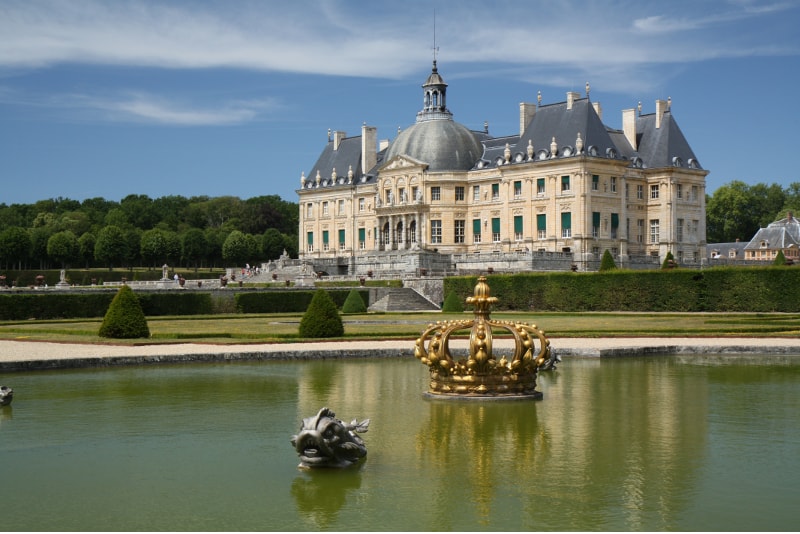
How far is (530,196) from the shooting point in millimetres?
65438

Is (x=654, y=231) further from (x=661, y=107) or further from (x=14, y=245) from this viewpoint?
(x=14, y=245)

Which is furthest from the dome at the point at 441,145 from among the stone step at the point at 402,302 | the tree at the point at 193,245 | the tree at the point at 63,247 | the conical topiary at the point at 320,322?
the conical topiary at the point at 320,322

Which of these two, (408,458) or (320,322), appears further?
(320,322)

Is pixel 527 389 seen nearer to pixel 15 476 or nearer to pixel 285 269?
pixel 15 476

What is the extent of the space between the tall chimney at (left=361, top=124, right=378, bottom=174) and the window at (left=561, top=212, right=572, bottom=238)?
64.3ft

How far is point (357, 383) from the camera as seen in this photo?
16969mm

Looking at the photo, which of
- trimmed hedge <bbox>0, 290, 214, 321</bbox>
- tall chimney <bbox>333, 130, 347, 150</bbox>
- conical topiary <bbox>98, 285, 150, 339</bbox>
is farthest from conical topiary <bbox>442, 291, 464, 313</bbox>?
tall chimney <bbox>333, 130, 347, 150</bbox>

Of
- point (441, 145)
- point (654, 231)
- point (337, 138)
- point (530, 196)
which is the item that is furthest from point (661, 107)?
point (337, 138)

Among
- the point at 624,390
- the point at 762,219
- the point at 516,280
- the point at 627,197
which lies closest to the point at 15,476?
the point at 624,390

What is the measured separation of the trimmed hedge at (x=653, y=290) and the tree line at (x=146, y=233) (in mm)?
45664

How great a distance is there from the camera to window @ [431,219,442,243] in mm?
70125

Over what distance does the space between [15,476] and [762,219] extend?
345ft

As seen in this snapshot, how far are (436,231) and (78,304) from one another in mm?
35531

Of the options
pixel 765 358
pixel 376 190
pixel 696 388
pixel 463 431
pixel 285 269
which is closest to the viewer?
pixel 463 431
